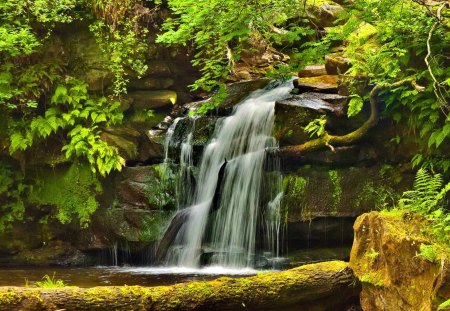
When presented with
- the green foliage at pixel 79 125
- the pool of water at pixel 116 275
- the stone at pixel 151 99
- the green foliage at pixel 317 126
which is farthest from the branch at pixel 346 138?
the stone at pixel 151 99

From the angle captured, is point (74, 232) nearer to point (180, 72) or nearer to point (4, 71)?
point (4, 71)

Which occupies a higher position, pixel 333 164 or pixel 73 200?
pixel 333 164

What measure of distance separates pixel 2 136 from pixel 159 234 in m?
4.15

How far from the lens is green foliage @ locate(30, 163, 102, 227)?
10062mm

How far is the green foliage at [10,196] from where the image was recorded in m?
10.0

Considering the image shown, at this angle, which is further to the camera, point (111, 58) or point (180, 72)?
point (180, 72)

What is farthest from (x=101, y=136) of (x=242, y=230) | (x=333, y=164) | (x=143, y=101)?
(x=333, y=164)

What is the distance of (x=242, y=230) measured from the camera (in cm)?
858

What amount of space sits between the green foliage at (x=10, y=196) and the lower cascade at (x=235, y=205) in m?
3.70

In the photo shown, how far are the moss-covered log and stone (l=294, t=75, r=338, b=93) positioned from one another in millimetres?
5230

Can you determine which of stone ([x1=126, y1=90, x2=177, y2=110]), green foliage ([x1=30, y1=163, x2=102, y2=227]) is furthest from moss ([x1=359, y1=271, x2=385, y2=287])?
stone ([x1=126, y1=90, x2=177, y2=110])

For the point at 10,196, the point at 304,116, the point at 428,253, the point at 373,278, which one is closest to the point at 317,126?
the point at 304,116

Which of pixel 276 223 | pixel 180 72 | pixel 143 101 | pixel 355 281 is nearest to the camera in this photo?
pixel 355 281

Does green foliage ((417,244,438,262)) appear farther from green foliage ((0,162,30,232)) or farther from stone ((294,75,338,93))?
green foliage ((0,162,30,232))
